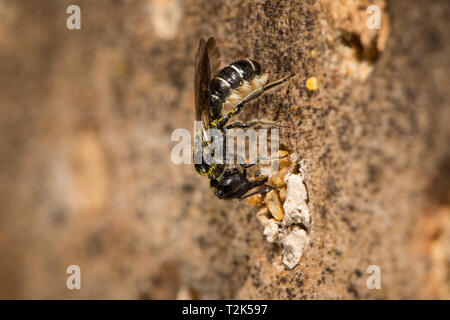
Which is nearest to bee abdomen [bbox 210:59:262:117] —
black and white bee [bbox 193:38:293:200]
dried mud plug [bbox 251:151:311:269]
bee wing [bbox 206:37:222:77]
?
black and white bee [bbox 193:38:293:200]

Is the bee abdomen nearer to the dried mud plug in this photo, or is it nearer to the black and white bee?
the black and white bee

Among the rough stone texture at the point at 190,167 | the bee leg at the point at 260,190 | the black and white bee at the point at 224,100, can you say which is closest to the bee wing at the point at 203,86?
the black and white bee at the point at 224,100

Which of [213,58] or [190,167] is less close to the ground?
[213,58]

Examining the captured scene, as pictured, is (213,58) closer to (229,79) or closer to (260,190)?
(229,79)

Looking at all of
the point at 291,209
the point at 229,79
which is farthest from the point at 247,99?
the point at 291,209

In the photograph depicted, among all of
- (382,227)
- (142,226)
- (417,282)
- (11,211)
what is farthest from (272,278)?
(11,211)
